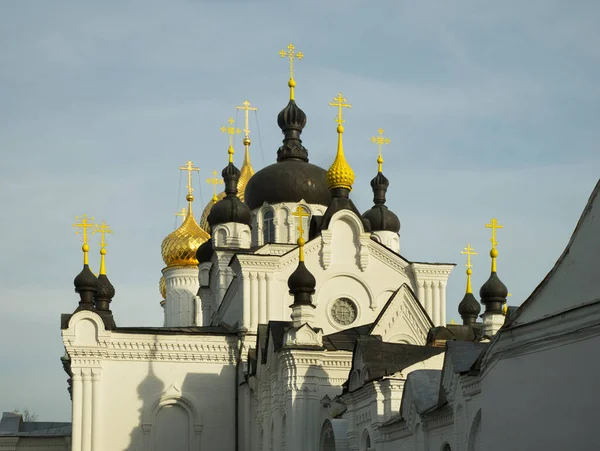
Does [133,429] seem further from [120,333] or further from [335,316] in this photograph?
[335,316]

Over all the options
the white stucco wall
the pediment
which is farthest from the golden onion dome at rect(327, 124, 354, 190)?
the white stucco wall

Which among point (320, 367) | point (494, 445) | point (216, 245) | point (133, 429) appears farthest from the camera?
point (216, 245)

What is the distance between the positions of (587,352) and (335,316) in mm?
23622

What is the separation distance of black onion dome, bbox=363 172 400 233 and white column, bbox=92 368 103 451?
11742 millimetres

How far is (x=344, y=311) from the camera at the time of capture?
32.2 m

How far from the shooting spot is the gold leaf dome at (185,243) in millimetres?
48562

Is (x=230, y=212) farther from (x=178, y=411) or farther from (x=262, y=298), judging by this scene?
(x=178, y=411)

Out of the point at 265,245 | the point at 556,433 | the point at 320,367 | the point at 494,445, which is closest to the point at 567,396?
the point at 556,433

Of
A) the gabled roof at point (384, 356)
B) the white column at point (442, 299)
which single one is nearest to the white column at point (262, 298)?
the white column at point (442, 299)

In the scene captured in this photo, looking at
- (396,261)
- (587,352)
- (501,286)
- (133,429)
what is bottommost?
(587,352)

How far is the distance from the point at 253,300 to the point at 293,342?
5.94 metres

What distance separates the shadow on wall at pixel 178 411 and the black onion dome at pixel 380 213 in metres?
8.97

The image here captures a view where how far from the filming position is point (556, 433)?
8492 mm

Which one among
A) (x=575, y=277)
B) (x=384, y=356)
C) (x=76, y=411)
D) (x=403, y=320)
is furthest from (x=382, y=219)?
(x=575, y=277)
